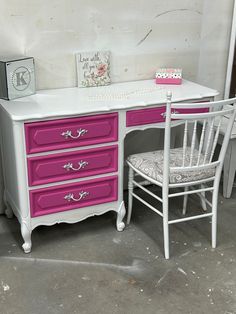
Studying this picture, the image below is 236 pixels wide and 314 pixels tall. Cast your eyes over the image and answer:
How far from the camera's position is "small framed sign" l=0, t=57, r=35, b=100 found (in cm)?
247

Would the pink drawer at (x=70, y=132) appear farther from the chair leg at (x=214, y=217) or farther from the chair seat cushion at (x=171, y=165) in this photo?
the chair leg at (x=214, y=217)

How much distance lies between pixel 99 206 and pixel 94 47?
3.30 feet

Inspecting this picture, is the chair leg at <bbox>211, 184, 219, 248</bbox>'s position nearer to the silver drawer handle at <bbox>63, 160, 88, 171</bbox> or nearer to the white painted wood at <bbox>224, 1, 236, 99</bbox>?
the silver drawer handle at <bbox>63, 160, 88, 171</bbox>

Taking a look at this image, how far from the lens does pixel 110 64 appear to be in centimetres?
290

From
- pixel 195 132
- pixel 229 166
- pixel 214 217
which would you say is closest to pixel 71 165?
pixel 195 132

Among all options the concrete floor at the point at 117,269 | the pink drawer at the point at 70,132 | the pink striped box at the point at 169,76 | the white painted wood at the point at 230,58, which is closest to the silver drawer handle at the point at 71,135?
the pink drawer at the point at 70,132

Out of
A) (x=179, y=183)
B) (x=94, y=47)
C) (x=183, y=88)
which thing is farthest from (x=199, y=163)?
(x=94, y=47)

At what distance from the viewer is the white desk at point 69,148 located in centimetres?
233

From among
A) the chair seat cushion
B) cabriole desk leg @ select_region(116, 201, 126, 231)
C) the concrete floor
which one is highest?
the chair seat cushion

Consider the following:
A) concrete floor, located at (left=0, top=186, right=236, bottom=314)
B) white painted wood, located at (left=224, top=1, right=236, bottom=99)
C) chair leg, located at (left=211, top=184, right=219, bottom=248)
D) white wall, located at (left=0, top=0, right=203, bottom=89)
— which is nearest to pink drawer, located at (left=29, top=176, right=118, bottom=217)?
concrete floor, located at (left=0, top=186, right=236, bottom=314)

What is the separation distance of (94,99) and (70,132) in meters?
0.30

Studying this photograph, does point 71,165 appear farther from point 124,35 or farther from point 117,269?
point 124,35

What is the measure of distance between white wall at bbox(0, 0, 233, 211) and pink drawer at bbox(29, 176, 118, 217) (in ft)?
2.05

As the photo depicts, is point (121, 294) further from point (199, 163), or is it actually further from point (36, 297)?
point (199, 163)
